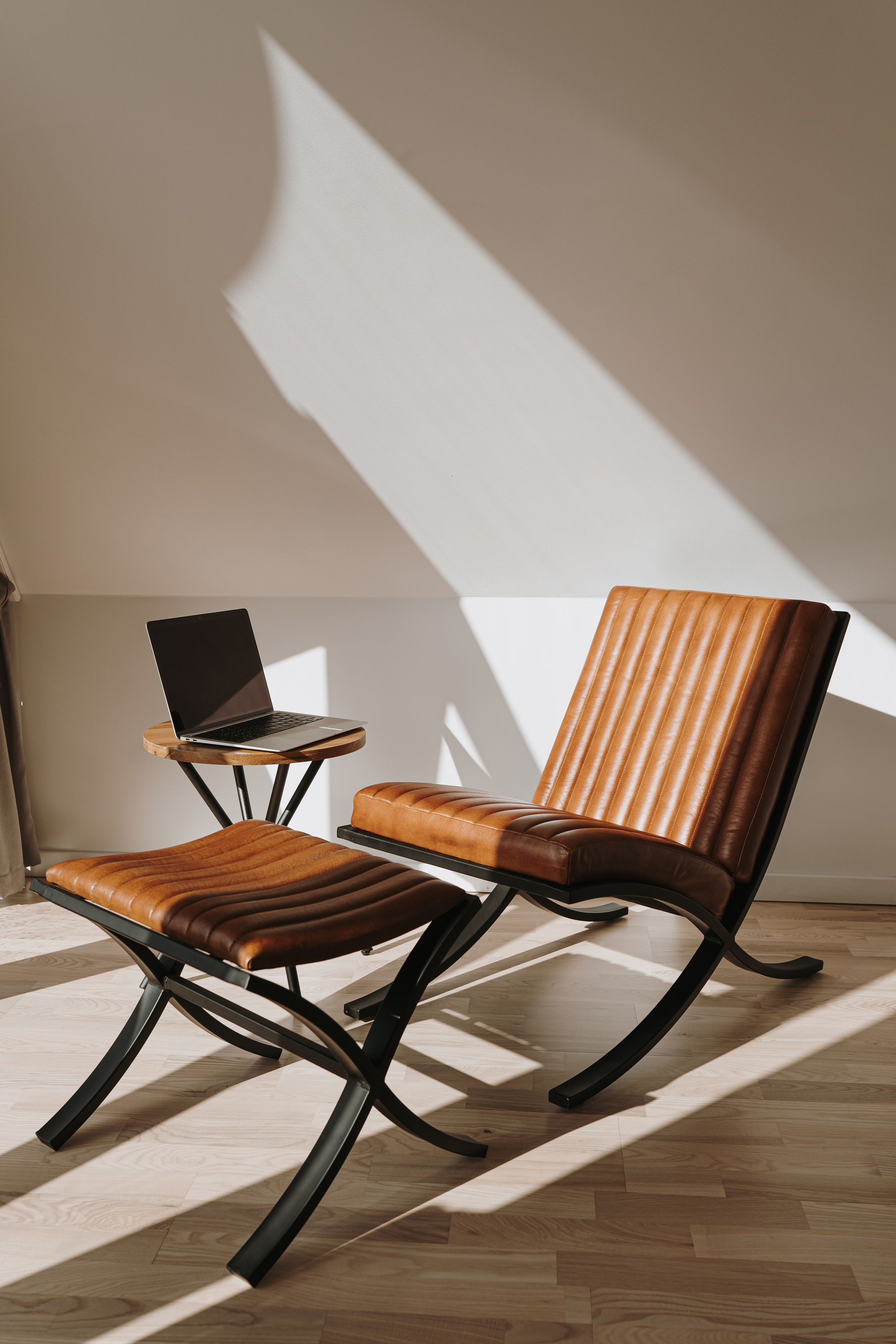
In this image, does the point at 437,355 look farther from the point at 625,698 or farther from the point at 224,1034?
the point at 224,1034

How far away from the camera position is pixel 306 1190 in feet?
5.05

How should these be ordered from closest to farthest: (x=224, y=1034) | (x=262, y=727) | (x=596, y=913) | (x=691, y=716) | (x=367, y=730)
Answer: (x=224, y=1034) < (x=691, y=716) < (x=262, y=727) < (x=596, y=913) < (x=367, y=730)

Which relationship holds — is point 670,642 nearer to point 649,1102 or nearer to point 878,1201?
point 649,1102

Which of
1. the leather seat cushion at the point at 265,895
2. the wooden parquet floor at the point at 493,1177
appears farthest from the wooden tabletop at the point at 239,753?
the wooden parquet floor at the point at 493,1177

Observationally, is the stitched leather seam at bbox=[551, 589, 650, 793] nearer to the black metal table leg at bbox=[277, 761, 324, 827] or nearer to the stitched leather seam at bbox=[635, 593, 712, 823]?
the stitched leather seam at bbox=[635, 593, 712, 823]

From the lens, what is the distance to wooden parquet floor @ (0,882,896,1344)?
1.40 metres

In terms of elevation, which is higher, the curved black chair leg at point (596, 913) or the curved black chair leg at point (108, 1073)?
the curved black chair leg at point (108, 1073)

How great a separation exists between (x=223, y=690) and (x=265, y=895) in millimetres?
862

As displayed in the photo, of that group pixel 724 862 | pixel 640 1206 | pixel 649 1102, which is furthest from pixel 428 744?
pixel 640 1206

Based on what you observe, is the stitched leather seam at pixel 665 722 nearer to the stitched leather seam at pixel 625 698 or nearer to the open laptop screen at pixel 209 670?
the stitched leather seam at pixel 625 698

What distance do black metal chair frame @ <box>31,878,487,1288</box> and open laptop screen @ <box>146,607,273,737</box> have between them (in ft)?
2.13

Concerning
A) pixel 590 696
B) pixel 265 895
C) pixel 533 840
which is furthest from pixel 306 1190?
pixel 590 696

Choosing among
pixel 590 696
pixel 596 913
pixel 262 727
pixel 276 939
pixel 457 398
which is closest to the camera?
pixel 276 939

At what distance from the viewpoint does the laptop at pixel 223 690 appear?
2.28 metres
